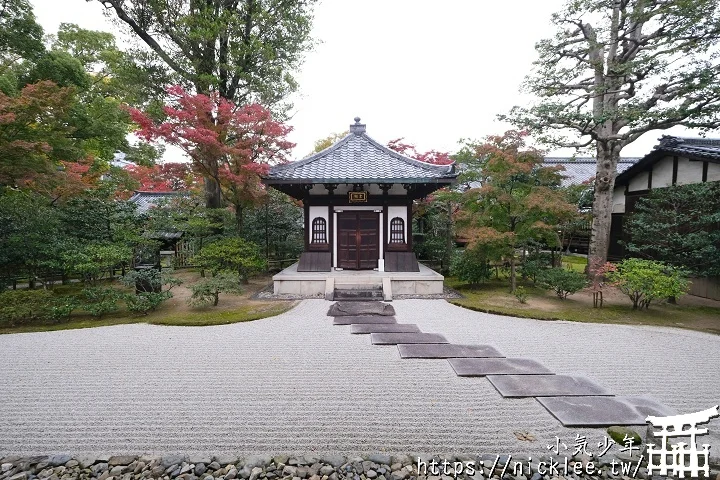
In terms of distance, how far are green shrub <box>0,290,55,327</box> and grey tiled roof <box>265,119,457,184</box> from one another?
646 centimetres

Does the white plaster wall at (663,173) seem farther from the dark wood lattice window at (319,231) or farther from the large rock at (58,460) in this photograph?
the large rock at (58,460)

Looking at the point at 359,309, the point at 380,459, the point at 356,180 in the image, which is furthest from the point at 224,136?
the point at 380,459

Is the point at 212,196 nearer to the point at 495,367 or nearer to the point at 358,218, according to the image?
the point at 358,218

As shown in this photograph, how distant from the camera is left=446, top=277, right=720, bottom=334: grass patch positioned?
7922 mm

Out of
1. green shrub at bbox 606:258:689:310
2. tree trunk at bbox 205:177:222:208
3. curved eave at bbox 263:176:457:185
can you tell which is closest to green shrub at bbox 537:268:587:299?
green shrub at bbox 606:258:689:310

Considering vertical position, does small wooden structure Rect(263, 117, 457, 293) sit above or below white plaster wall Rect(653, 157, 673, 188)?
below

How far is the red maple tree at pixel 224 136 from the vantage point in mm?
9789

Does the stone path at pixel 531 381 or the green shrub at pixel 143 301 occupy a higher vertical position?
the green shrub at pixel 143 301

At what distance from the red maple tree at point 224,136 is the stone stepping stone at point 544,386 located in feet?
29.2

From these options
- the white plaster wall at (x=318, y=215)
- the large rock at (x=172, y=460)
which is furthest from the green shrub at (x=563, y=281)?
the large rock at (x=172, y=460)

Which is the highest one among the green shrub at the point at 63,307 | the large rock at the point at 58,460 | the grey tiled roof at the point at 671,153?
the grey tiled roof at the point at 671,153

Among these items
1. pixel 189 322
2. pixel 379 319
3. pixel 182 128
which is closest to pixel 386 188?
pixel 379 319

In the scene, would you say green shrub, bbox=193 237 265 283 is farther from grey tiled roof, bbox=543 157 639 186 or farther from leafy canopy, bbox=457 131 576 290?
grey tiled roof, bbox=543 157 639 186

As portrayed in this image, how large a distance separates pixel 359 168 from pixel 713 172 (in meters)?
11.2
